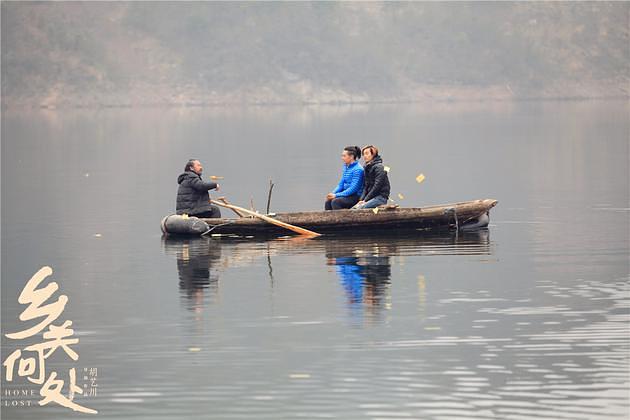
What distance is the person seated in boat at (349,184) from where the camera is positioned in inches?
1153

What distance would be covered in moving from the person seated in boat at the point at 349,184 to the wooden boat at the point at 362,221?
1.81 ft

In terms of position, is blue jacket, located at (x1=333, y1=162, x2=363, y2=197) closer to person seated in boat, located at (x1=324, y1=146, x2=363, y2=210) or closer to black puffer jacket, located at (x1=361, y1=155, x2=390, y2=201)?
person seated in boat, located at (x1=324, y1=146, x2=363, y2=210)

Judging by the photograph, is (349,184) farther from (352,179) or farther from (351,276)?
(351,276)

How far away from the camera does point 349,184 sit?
29.8 m

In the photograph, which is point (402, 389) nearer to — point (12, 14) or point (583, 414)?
point (583, 414)

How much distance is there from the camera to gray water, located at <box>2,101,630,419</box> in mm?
17500

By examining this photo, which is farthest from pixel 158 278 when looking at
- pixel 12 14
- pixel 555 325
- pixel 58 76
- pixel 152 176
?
pixel 12 14

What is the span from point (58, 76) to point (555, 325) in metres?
150

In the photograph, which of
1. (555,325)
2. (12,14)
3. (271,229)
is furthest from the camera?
(12,14)

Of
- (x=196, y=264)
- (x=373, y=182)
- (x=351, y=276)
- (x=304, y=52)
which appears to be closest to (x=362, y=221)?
(x=373, y=182)

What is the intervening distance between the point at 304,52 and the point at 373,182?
151 meters

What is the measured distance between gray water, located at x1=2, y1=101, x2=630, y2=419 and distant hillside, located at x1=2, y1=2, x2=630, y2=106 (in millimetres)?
125059

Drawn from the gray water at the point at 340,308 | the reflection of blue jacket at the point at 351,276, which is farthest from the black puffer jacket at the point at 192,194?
the reflection of blue jacket at the point at 351,276

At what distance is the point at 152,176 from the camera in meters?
52.7
